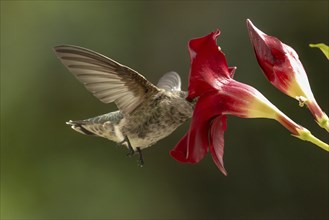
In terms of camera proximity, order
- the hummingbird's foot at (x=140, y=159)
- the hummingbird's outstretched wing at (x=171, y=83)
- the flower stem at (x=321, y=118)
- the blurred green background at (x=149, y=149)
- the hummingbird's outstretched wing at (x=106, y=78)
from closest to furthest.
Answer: the flower stem at (x=321, y=118) < the hummingbird's outstretched wing at (x=106, y=78) < the hummingbird's foot at (x=140, y=159) < the hummingbird's outstretched wing at (x=171, y=83) < the blurred green background at (x=149, y=149)

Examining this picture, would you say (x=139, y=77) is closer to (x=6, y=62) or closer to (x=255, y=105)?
(x=255, y=105)

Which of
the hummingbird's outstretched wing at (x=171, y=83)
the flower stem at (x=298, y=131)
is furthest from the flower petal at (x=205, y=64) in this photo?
the hummingbird's outstretched wing at (x=171, y=83)

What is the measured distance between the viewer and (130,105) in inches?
84.2

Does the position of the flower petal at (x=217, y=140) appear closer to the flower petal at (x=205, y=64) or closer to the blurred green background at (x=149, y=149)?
the flower petal at (x=205, y=64)

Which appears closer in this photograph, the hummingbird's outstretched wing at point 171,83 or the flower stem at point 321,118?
the flower stem at point 321,118

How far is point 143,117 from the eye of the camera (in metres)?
2.14

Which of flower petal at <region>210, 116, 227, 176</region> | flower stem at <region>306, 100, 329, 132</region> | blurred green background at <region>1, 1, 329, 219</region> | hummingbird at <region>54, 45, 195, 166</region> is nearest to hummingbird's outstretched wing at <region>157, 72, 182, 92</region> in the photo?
hummingbird at <region>54, 45, 195, 166</region>

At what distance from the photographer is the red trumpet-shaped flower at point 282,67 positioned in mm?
1392

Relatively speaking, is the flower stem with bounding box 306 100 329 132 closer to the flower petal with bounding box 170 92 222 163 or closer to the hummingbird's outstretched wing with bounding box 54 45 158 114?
the flower petal with bounding box 170 92 222 163

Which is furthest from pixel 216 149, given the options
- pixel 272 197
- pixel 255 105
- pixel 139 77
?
pixel 272 197

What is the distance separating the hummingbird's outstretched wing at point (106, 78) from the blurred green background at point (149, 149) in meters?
2.81

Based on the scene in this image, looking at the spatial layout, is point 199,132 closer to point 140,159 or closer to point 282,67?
point 282,67

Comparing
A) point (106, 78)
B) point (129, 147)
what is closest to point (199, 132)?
point (106, 78)

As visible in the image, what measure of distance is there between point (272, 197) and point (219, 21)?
150 cm
